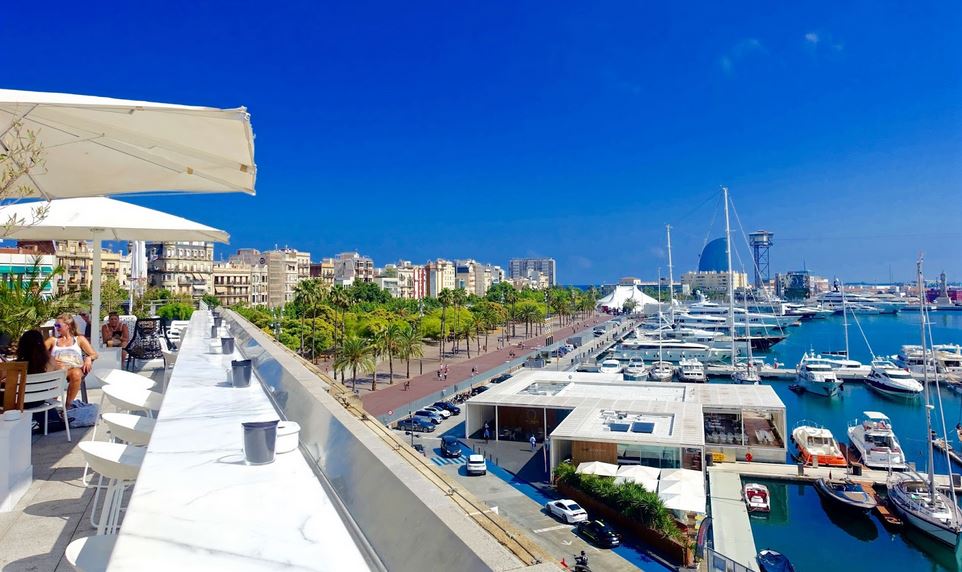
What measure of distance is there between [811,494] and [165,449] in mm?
21898

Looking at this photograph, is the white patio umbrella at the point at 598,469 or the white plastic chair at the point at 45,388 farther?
the white patio umbrella at the point at 598,469

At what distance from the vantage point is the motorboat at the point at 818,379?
115 ft

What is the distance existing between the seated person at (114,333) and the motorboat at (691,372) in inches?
1388

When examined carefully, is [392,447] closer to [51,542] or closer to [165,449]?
[165,449]

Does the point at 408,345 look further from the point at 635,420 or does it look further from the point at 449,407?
the point at 635,420

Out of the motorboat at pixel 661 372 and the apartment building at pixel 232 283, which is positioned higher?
the apartment building at pixel 232 283

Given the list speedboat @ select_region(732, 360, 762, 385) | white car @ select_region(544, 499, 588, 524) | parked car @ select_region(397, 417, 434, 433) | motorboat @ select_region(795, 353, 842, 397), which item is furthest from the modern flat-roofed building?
motorboat @ select_region(795, 353, 842, 397)

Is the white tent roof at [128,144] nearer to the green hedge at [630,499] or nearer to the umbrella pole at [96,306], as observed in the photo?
the umbrella pole at [96,306]

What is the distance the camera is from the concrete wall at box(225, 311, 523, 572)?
134 centimetres

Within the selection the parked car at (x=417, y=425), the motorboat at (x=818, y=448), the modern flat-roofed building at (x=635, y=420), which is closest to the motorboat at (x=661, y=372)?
the modern flat-roofed building at (x=635, y=420)

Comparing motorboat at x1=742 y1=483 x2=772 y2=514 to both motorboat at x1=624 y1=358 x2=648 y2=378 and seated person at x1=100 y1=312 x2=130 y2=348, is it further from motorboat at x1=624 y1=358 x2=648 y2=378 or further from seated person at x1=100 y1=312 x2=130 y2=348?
motorboat at x1=624 y1=358 x2=648 y2=378

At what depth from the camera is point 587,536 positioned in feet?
47.7

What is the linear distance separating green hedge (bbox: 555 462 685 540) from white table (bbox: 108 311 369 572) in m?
13.9

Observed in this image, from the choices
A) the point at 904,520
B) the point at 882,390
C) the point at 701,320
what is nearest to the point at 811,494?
the point at 904,520
